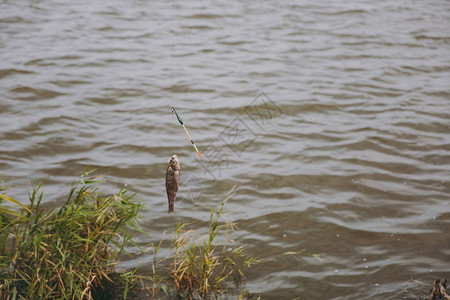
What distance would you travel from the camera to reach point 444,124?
24.8 feet

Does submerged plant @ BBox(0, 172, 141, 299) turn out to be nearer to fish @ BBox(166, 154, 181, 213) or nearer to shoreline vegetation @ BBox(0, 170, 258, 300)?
shoreline vegetation @ BBox(0, 170, 258, 300)

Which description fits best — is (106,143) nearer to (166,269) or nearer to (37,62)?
(166,269)

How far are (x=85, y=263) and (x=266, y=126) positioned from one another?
14.1ft

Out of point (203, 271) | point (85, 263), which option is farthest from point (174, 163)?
point (203, 271)

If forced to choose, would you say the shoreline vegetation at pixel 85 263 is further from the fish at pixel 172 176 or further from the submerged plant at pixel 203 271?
the fish at pixel 172 176

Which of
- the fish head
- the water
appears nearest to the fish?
the fish head

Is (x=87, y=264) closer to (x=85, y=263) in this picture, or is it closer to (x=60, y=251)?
(x=85, y=263)

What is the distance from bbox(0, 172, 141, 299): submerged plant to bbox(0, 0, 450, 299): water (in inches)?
29.2

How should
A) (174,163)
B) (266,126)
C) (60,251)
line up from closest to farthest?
(174,163) → (60,251) → (266,126)

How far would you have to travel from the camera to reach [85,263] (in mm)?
3855

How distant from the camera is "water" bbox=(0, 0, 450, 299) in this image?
5.15 m

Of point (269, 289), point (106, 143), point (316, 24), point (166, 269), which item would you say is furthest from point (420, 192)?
point (316, 24)

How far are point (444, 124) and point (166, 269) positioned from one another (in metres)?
5.05

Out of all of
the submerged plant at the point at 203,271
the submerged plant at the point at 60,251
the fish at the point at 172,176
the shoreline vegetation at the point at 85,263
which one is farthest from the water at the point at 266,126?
the fish at the point at 172,176
